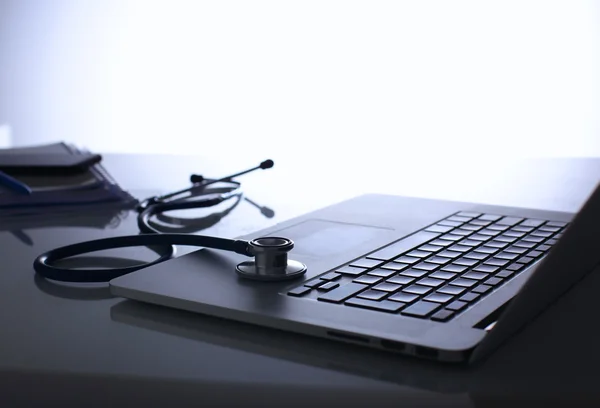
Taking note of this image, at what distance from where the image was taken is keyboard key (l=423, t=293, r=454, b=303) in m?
0.60

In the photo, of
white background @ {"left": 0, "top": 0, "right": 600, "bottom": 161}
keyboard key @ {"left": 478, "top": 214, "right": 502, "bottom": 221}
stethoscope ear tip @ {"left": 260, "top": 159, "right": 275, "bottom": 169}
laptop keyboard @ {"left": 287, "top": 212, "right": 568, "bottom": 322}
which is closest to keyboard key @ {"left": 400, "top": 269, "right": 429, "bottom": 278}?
laptop keyboard @ {"left": 287, "top": 212, "right": 568, "bottom": 322}

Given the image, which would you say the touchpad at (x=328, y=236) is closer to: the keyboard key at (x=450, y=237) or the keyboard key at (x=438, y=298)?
the keyboard key at (x=450, y=237)

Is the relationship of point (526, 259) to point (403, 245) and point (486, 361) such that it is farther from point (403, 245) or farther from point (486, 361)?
point (486, 361)

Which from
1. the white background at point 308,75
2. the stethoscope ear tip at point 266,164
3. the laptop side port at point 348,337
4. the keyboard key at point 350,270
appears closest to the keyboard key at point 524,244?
the keyboard key at point 350,270

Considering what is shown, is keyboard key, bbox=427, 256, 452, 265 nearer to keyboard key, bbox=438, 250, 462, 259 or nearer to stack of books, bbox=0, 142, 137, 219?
keyboard key, bbox=438, 250, 462, 259

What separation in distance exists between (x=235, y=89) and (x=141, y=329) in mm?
3028

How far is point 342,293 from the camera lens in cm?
62

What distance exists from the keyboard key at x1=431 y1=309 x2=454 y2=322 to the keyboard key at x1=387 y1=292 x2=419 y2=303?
0.03 metres

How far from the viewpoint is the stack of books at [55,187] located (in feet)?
3.66

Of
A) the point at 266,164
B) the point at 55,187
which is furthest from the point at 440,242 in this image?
the point at 55,187

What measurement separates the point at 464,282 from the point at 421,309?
0.09m

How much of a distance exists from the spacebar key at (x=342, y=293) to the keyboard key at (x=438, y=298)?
5cm

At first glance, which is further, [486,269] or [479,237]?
[479,237]

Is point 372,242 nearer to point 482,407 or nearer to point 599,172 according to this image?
point 482,407
